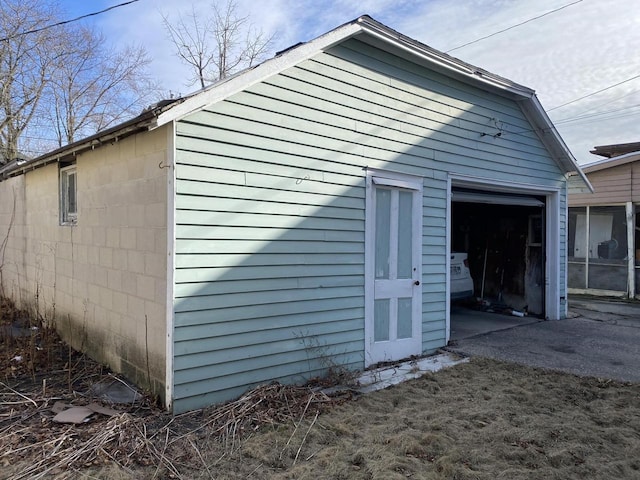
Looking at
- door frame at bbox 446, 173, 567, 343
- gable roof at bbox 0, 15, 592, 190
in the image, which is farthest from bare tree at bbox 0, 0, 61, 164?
door frame at bbox 446, 173, 567, 343

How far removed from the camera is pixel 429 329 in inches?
246

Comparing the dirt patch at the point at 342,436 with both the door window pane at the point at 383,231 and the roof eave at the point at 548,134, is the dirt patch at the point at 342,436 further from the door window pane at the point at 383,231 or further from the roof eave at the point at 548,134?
the roof eave at the point at 548,134

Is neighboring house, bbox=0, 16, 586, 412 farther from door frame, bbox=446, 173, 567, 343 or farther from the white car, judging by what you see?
the white car

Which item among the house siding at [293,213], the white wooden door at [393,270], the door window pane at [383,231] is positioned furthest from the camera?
the door window pane at [383,231]

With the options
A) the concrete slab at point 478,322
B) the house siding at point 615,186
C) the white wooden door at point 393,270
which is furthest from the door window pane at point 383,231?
the house siding at point 615,186

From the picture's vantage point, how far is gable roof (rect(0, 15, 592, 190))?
A: 3906mm

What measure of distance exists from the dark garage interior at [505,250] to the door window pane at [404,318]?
3.26 metres

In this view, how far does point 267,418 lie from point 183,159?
2.33 metres

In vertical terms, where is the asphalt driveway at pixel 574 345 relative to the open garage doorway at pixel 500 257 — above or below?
below

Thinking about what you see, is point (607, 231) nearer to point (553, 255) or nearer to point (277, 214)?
point (553, 255)

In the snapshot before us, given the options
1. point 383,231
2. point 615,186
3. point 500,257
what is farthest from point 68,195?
point 615,186

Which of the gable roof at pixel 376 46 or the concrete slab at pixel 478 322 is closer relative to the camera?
the gable roof at pixel 376 46

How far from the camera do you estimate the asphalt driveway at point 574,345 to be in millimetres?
5605

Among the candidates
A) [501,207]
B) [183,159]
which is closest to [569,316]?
[501,207]
